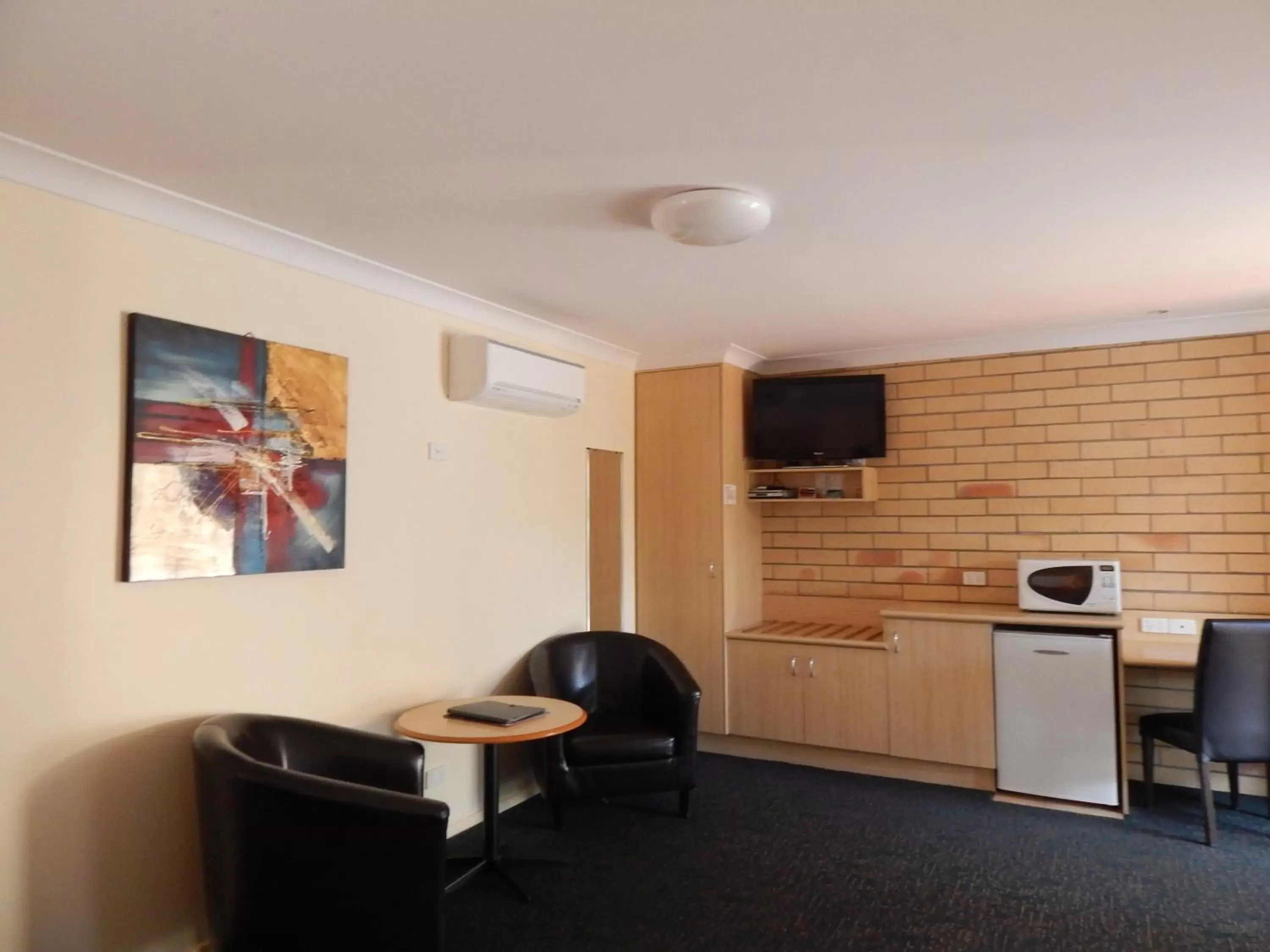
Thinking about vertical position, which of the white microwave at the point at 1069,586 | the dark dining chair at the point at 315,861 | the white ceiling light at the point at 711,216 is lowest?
the dark dining chair at the point at 315,861

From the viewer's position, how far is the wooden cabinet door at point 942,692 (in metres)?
4.26

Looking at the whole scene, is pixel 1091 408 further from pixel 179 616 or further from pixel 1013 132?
pixel 179 616

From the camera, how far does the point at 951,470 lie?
4977 mm

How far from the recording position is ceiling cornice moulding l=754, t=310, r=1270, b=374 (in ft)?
14.1

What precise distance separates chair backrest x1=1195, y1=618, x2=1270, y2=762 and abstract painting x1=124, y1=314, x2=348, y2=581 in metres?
3.65

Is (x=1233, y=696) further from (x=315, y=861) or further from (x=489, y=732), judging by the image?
(x=315, y=861)

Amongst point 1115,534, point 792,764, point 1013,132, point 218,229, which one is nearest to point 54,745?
point 218,229

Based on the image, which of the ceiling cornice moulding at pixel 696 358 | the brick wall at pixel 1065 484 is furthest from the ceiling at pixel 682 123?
Answer: the ceiling cornice moulding at pixel 696 358

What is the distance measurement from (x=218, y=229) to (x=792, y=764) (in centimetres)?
394

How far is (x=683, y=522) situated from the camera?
16.6ft

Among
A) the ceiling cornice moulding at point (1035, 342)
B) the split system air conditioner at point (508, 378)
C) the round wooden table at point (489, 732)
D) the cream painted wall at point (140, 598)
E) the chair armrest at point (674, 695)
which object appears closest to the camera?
the cream painted wall at point (140, 598)

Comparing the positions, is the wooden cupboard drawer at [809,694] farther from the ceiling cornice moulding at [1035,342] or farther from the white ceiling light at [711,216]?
the white ceiling light at [711,216]

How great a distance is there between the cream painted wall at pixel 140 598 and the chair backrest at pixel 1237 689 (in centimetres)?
330

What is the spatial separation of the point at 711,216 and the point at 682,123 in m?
0.51
